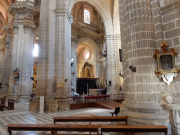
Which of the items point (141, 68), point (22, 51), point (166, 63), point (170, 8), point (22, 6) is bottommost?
point (141, 68)

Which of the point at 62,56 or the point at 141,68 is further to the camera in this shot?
the point at 62,56

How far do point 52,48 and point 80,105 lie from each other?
203 inches

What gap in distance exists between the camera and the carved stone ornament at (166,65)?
507 cm

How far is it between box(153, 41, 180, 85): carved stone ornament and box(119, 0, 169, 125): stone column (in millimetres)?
223

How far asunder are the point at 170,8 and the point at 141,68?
2.69 metres

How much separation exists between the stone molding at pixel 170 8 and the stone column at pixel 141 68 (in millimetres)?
505

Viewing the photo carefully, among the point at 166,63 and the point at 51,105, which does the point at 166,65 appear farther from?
the point at 51,105

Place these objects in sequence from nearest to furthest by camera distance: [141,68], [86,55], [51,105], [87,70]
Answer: [141,68], [51,105], [87,70], [86,55]

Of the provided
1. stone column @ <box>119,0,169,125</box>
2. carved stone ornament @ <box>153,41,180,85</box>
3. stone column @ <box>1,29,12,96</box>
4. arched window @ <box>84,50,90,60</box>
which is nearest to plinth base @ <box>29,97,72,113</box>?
stone column @ <box>119,0,169,125</box>

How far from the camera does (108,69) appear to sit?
691 inches

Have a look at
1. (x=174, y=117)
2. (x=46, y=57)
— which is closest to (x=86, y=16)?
(x=46, y=57)

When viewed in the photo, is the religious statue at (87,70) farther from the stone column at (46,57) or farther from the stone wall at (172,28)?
the stone wall at (172,28)

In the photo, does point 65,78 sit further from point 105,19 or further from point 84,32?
point 84,32

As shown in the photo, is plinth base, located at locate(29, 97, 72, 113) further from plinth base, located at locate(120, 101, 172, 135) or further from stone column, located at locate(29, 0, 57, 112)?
plinth base, located at locate(120, 101, 172, 135)
